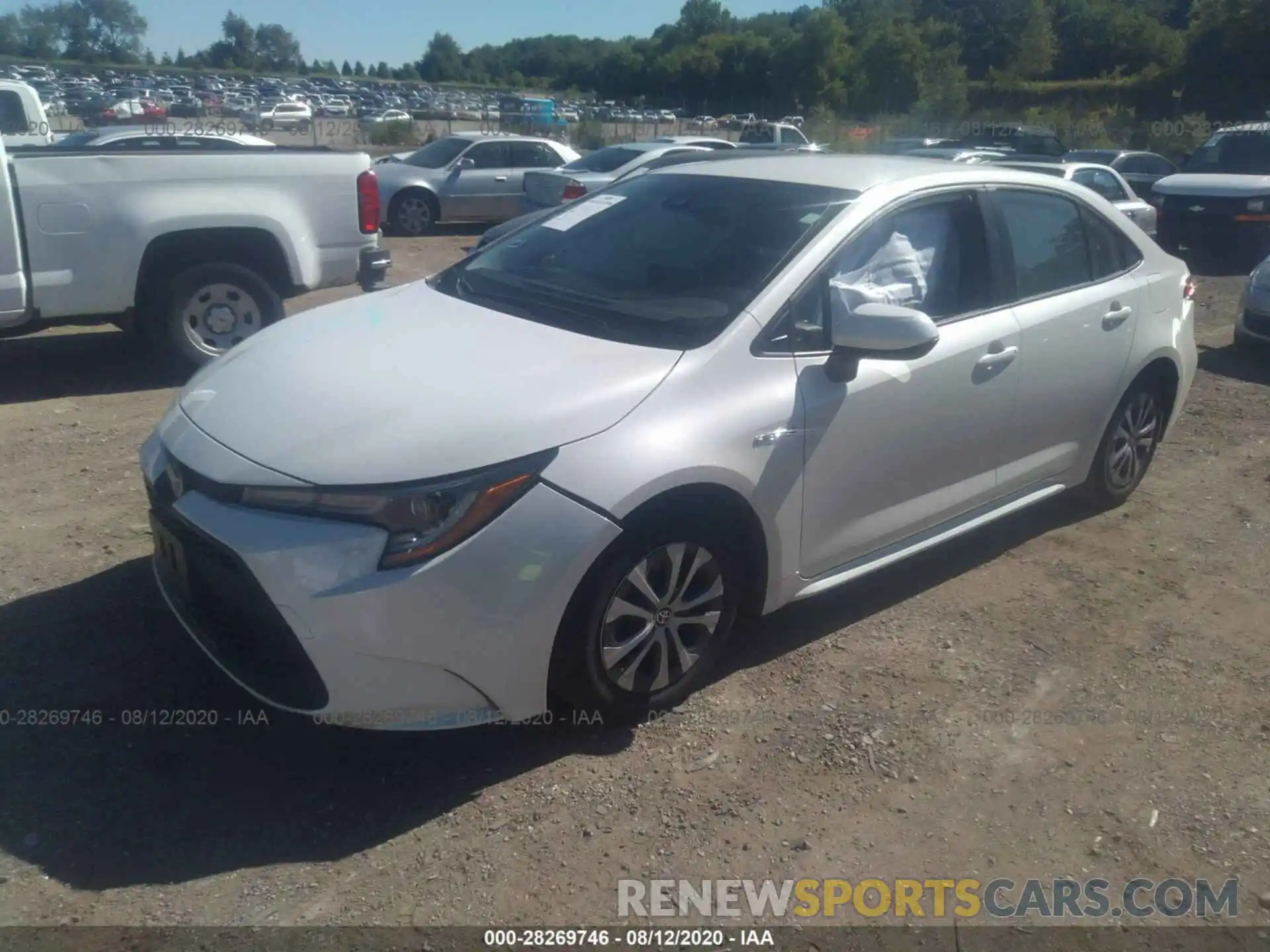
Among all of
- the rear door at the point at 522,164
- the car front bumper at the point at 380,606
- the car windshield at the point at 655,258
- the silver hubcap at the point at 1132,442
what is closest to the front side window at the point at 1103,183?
the rear door at the point at 522,164

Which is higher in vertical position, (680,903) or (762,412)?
(762,412)

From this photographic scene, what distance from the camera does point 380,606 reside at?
289cm

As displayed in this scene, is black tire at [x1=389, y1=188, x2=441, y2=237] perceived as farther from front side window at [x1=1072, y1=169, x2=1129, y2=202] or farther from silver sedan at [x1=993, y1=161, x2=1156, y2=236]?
front side window at [x1=1072, y1=169, x2=1129, y2=202]

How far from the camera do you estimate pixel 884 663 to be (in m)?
4.06

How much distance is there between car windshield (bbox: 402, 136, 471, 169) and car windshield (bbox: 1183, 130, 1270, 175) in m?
10.6

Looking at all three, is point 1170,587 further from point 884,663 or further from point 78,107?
point 78,107

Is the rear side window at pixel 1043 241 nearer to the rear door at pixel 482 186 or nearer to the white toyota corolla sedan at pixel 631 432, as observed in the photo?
the white toyota corolla sedan at pixel 631 432

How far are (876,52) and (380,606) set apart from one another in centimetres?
5115

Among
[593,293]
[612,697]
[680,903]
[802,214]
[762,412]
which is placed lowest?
[680,903]

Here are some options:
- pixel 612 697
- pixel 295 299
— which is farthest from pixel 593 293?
pixel 295 299

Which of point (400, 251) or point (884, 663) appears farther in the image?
point (400, 251)

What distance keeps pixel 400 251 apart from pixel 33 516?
952cm

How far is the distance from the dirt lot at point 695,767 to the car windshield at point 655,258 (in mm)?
1268

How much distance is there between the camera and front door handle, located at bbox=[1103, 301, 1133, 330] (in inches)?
193
